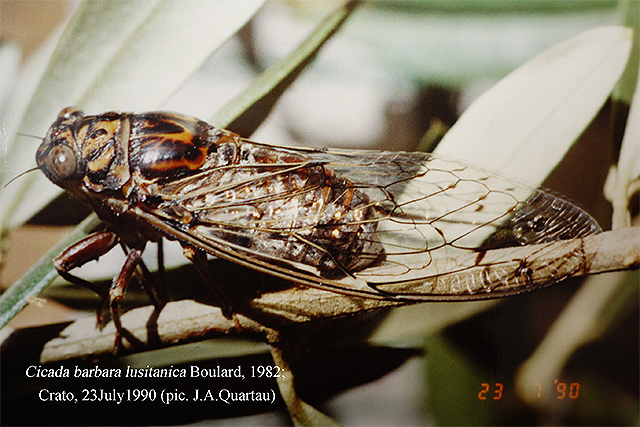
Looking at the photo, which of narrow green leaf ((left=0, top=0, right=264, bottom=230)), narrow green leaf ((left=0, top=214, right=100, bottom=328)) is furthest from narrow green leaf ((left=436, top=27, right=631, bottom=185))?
narrow green leaf ((left=0, top=214, right=100, bottom=328))

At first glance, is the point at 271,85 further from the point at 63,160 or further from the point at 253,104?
the point at 63,160

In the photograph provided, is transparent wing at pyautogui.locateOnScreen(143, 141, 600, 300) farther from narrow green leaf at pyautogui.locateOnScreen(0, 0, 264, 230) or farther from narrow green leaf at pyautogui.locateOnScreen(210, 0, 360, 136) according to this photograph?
narrow green leaf at pyautogui.locateOnScreen(0, 0, 264, 230)

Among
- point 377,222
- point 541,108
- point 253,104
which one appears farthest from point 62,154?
point 541,108

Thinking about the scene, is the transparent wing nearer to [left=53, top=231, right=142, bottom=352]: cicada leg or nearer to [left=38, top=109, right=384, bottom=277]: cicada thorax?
[left=38, top=109, right=384, bottom=277]: cicada thorax

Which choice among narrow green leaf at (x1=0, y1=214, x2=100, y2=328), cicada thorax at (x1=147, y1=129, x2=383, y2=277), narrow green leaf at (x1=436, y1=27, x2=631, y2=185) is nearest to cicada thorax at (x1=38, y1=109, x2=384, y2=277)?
cicada thorax at (x1=147, y1=129, x2=383, y2=277)

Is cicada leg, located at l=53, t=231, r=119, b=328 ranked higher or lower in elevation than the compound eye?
lower

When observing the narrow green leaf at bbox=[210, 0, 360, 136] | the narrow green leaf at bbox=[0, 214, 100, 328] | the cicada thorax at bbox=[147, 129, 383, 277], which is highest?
the narrow green leaf at bbox=[210, 0, 360, 136]

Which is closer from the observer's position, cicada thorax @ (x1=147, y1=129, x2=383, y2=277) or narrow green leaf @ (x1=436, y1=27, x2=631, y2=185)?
cicada thorax @ (x1=147, y1=129, x2=383, y2=277)
